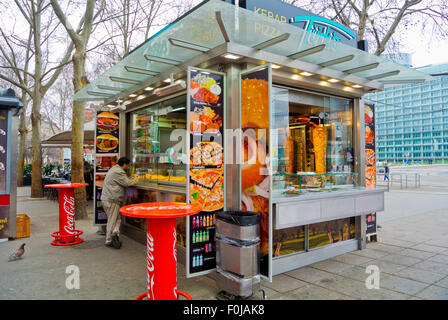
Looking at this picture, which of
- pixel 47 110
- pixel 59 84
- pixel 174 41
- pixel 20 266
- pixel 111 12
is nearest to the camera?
pixel 174 41

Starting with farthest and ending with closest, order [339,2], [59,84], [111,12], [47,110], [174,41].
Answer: [47,110]
[59,84]
[111,12]
[339,2]
[174,41]

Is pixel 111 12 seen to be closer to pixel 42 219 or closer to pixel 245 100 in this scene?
pixel 42 219

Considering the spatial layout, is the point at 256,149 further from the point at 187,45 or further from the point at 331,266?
the point at 331,266

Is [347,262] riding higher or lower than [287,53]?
lower

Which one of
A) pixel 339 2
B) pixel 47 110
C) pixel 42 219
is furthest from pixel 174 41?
pixel 47 110

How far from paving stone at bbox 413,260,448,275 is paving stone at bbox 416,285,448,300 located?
2.33ft

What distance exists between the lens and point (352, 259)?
4.77 meters

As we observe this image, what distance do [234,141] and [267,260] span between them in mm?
1564

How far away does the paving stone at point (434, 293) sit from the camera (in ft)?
10.8

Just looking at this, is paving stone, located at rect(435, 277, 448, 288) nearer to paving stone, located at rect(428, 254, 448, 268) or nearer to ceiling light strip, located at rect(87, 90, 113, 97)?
paving stone, located at rect(428, 254, 448, 268)

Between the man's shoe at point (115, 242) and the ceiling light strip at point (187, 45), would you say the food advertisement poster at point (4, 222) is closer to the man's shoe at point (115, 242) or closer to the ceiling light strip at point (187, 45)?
the man's shoe at point (115, 242)

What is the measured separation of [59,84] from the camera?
2667 cm

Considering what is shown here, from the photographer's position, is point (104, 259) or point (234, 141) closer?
point (234, 141)

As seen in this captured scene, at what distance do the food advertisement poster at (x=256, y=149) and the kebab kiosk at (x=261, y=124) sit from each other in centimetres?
1
